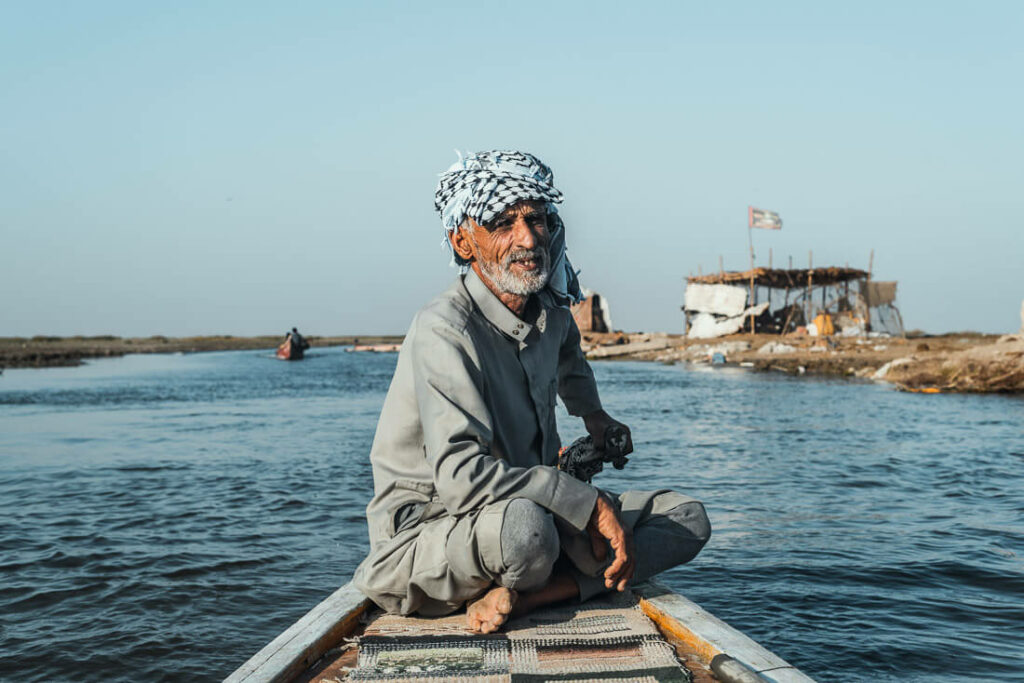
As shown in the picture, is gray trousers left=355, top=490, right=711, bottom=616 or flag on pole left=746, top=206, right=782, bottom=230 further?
flag on pole left=746, top=206, right=782, bottom=230

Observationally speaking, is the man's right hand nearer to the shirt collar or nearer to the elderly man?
the elderly man

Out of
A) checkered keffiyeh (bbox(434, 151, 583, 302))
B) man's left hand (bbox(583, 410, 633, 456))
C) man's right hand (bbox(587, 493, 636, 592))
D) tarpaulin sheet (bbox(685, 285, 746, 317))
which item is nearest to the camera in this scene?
man's right hand (bbox(587, 493, 636, 592))

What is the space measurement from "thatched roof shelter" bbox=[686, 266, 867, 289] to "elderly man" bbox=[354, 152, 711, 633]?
3777 centimetres

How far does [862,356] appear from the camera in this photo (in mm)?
30547

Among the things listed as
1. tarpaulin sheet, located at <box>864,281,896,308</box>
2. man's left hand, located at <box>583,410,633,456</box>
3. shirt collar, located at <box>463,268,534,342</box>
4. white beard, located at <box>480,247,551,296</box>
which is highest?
tarpaulin sheet, located at <box>864,281,896,308</box>

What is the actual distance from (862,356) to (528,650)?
3063cm

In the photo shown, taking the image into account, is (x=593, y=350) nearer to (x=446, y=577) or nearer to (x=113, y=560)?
(x=113, y=560)

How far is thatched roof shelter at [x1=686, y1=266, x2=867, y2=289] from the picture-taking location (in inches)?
1535

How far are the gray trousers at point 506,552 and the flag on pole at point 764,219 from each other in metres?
40.9

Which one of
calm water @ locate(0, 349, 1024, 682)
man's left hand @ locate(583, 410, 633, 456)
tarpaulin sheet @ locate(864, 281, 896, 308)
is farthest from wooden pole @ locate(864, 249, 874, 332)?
man's left hand @ locate(583, 410, 633, 456)

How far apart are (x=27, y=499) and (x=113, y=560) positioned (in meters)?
3.34

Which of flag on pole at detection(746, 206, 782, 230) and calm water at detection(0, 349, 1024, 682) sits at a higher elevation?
flag on pole at detection(746, 206, 782, 230)

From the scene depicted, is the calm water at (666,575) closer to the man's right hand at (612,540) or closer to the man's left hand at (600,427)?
the man's left hand at (600,427)

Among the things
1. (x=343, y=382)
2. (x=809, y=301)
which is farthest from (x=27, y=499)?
(x=809, y=301)
